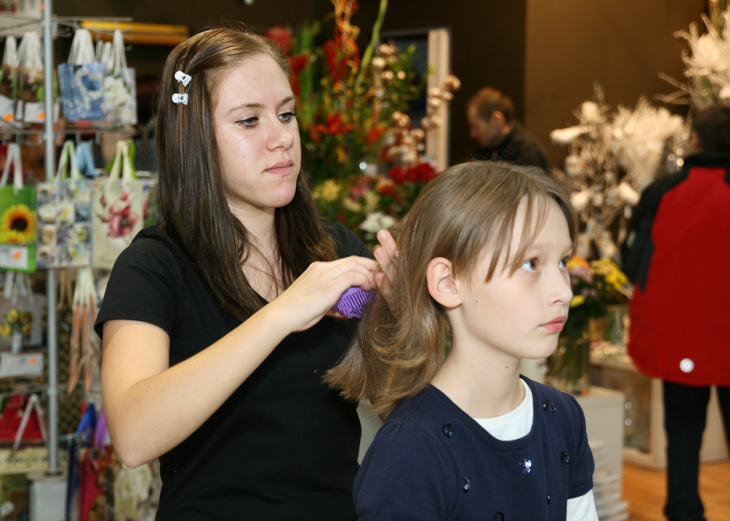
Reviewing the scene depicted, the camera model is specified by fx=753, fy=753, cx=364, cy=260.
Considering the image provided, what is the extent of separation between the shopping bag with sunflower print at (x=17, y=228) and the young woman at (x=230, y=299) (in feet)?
4.50

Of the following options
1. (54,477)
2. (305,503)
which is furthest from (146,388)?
(54,477)

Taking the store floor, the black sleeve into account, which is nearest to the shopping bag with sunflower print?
the black sleeve

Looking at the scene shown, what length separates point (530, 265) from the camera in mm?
1022

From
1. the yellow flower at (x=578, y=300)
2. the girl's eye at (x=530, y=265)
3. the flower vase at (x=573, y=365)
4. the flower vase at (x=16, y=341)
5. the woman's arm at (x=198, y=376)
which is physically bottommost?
the flower vase at (x=573, y=365)

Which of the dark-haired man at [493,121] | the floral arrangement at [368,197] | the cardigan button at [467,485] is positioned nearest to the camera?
the cardigan button at [467,485]

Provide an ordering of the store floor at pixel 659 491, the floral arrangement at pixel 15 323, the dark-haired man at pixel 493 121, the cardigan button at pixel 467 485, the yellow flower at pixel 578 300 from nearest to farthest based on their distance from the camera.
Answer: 1. the cardigan button at pixel 467 485
2. the floral arrangement at pixel 15 323
3. the yellow flower at pixel 578 300
4. the store floor at pixel 659 491
5. the dark-haired man at pixel 493 121

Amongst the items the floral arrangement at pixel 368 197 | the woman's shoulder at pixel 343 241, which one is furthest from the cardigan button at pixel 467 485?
the floral arrangement at pixel 368 197

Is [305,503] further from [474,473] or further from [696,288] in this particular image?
[696,288]

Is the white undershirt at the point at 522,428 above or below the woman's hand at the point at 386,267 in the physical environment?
below

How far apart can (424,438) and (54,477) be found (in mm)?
2034

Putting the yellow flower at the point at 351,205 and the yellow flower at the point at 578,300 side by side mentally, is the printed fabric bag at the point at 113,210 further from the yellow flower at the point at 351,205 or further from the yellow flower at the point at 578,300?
the yellow flower at the point at 578,300

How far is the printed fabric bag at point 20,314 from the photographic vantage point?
2604 mm

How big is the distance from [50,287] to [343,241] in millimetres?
1479

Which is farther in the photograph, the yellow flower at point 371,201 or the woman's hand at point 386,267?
the yellow flower at point 371,201
